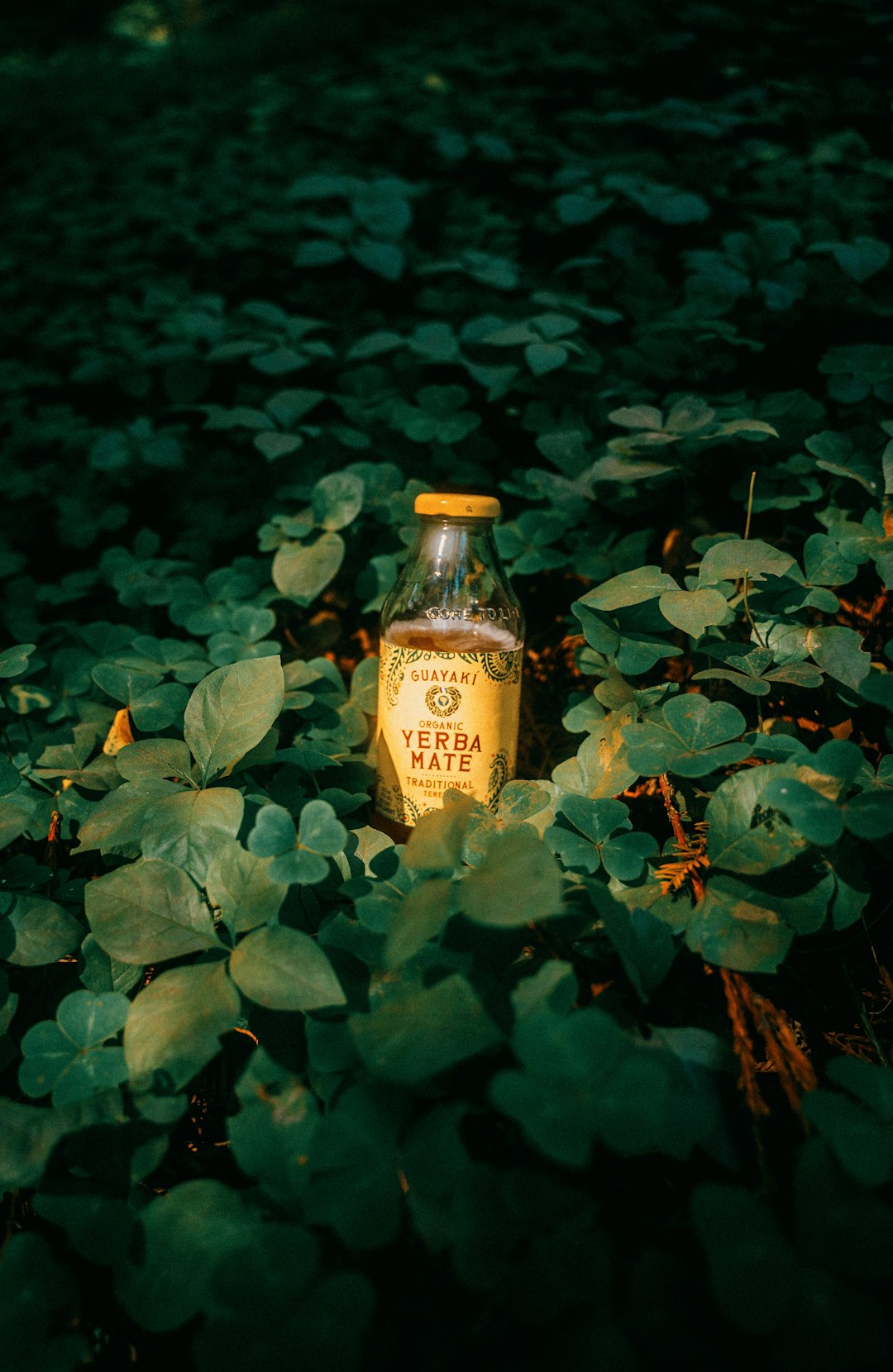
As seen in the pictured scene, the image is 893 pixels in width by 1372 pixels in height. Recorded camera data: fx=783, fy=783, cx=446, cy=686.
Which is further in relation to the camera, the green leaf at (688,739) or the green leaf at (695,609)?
the green leaf at (695,609)

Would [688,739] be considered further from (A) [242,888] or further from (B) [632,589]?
(A) [242,888]

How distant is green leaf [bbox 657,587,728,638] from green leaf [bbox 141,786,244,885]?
2.40ft

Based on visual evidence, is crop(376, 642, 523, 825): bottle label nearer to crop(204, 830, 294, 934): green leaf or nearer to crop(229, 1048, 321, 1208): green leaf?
crop(204, 830, 294, 934): green leaf

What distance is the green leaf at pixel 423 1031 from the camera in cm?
77

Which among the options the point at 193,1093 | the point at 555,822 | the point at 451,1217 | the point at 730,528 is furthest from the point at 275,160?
the point at 451,1217

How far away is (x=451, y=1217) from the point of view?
720mm

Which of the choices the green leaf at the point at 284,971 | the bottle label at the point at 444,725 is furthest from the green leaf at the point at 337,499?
the green leaf at the point at 284,971

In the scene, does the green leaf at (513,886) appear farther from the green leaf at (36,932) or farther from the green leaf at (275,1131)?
the green leaf at (36,932)

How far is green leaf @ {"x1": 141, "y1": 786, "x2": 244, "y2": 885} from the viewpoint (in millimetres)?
1060

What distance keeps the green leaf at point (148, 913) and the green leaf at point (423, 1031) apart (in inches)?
10.4

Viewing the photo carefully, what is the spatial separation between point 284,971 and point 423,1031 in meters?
0.19

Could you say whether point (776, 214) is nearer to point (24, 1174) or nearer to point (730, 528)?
point (730, 528)

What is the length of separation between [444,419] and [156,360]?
2.96 feet

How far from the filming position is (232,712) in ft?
4.01
